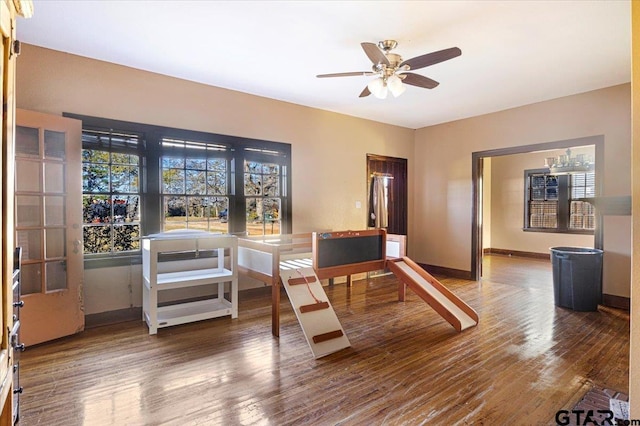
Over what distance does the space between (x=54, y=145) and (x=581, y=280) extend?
6.06 meters

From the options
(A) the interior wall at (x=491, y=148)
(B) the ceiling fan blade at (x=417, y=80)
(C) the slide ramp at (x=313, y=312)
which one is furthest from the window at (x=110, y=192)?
(A) the interior wall at (x=491, y=148)

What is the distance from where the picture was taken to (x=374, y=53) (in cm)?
282

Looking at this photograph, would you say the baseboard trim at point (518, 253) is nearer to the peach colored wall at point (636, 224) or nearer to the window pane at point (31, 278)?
the peach colored wall at point (636, 224)

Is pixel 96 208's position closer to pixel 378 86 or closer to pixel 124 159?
pixel 124 159

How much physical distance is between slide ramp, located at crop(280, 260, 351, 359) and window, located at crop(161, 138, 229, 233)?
149 cm

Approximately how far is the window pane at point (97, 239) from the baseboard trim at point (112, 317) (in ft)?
2.25

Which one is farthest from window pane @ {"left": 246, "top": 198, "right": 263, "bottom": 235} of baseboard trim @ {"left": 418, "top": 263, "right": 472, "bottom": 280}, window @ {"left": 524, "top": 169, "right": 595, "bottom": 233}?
window @ {"left": 524, "top": 169, "right": 595, "bottom": 233}

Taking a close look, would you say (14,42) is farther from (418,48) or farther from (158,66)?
(418,48)

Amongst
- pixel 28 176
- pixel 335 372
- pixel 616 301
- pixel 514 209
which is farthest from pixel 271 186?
pixel 514 209

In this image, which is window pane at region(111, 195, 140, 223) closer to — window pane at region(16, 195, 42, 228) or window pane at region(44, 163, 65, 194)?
window pane at region(44, 163, 65, 194)

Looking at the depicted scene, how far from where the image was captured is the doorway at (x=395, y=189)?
6480 mm

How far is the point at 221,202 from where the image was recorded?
15.0 ft

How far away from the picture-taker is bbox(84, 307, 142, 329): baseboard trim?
3648 mm

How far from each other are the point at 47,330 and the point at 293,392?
97.8 inches
